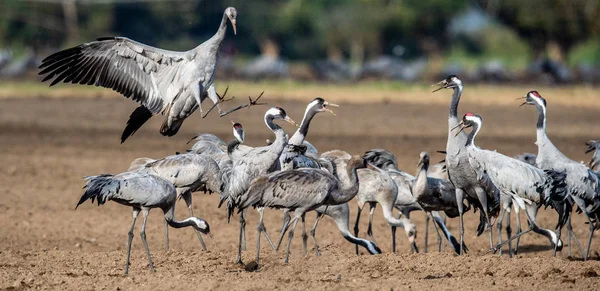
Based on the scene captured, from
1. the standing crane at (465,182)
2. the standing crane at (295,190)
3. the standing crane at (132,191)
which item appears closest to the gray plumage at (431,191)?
the standing crane at (465,182)

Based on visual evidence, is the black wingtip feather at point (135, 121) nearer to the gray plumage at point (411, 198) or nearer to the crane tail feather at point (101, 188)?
the crane tail feather at point (101, 188)

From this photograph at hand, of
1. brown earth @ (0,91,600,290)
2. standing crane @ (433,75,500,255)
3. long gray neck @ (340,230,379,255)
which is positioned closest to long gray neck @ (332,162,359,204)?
brown earth @ (0,91,600,290)

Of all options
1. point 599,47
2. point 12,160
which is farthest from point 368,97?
point 599,47

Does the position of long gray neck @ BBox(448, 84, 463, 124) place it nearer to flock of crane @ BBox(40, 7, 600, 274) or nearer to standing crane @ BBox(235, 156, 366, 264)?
flock of crane @ BBox(40, 7, 600, 274)

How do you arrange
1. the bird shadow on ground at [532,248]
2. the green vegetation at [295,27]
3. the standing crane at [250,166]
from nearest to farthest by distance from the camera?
the standing crane at [250,166]
the bird shadow on ground at [532,248]
the green vegetation at [295,27]

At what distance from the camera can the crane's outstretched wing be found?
11500mm

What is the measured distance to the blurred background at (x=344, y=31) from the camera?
163ft

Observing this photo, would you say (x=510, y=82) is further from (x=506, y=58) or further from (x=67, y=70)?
(x=67, y=70)

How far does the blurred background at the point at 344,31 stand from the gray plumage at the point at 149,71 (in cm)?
3461

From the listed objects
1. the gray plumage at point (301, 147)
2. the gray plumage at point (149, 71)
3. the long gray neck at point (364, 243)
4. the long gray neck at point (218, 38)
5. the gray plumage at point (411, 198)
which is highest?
the long gray neck at point (218, 38)

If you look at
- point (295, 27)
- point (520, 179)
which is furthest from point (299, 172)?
point (295, 27)

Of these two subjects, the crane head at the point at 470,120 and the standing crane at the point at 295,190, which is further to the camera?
the crane head at the point at 470,120

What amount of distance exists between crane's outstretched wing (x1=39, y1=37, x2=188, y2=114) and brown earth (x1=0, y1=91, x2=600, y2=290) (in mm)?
1636

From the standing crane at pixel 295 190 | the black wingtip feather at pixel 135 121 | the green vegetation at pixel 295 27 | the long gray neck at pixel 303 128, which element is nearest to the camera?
the standing crane at pixel 295 190
